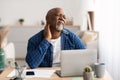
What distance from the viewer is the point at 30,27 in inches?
242

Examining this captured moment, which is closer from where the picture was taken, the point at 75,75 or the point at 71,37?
the point at 75,75

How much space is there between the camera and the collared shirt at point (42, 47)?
2.31m

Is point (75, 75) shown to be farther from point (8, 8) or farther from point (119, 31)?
point (8, 8)

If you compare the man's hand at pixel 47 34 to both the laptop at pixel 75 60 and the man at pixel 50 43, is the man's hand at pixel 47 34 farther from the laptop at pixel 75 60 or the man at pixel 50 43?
the laptop at pixel 75 60

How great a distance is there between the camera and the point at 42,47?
234 centimetres

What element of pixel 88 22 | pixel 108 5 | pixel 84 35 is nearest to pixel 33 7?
pixel 88 22

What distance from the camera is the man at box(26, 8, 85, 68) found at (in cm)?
234

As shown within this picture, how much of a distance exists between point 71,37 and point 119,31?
77 cm

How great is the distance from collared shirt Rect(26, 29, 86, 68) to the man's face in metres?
0.13

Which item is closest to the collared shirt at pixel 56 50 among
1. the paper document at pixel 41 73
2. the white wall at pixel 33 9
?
the paper document at pixel 41 73

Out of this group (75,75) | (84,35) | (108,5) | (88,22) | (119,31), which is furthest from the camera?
(88,22)

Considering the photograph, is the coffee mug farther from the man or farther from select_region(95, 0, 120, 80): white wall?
select_region(95, 0, 120, 80): white wall

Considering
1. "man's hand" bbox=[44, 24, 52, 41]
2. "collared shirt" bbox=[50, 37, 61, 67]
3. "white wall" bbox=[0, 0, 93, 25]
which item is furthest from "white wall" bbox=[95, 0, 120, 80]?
"white wall" bbox=[0, 0, 93, 25]

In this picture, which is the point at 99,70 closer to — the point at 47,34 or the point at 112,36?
the point at 47,34
